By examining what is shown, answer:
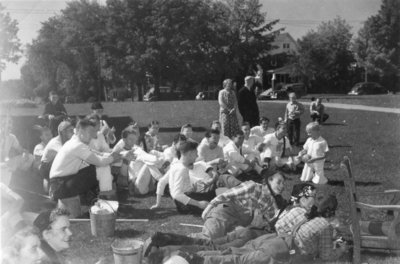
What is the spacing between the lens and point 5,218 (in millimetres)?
4258

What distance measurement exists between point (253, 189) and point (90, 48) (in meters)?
24.8

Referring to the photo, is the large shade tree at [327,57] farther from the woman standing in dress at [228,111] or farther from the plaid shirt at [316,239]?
the plaid shirt at [316,239]

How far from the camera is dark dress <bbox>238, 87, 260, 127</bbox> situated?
34.2 ft

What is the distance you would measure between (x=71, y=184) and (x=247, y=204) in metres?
2.14

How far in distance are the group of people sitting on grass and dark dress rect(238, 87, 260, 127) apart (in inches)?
44.5

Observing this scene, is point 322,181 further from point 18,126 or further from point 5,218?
point 18,126

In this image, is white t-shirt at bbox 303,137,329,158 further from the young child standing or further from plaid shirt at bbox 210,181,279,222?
plaid shirt at bbox 210,181,279,222

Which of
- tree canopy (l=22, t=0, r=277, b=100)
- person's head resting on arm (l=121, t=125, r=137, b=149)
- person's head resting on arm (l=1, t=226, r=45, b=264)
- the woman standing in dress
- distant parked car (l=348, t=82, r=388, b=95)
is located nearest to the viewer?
person's head resting on arm (l=1, t=226, r=45, b=264)

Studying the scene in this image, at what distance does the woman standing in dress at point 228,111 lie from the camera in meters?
10.2

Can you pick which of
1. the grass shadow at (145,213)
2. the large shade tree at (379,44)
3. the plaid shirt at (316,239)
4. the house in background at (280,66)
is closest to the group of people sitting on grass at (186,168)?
the grass shadow at (145,213)

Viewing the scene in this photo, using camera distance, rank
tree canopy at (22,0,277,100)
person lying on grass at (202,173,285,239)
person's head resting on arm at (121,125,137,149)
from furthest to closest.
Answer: tree canopy at (22,0,277,100)
person's head resting on arm at (121,125,137,149)
person lying on grass at (202,173,285,239)

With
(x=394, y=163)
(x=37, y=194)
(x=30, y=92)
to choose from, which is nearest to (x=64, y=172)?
(x=37, y=194)

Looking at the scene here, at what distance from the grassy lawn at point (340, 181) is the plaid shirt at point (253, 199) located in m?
0.78

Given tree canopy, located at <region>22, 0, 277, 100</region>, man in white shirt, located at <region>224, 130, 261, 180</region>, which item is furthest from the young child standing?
tree canopy, located at <region>22, 0, 277, 100</region>
